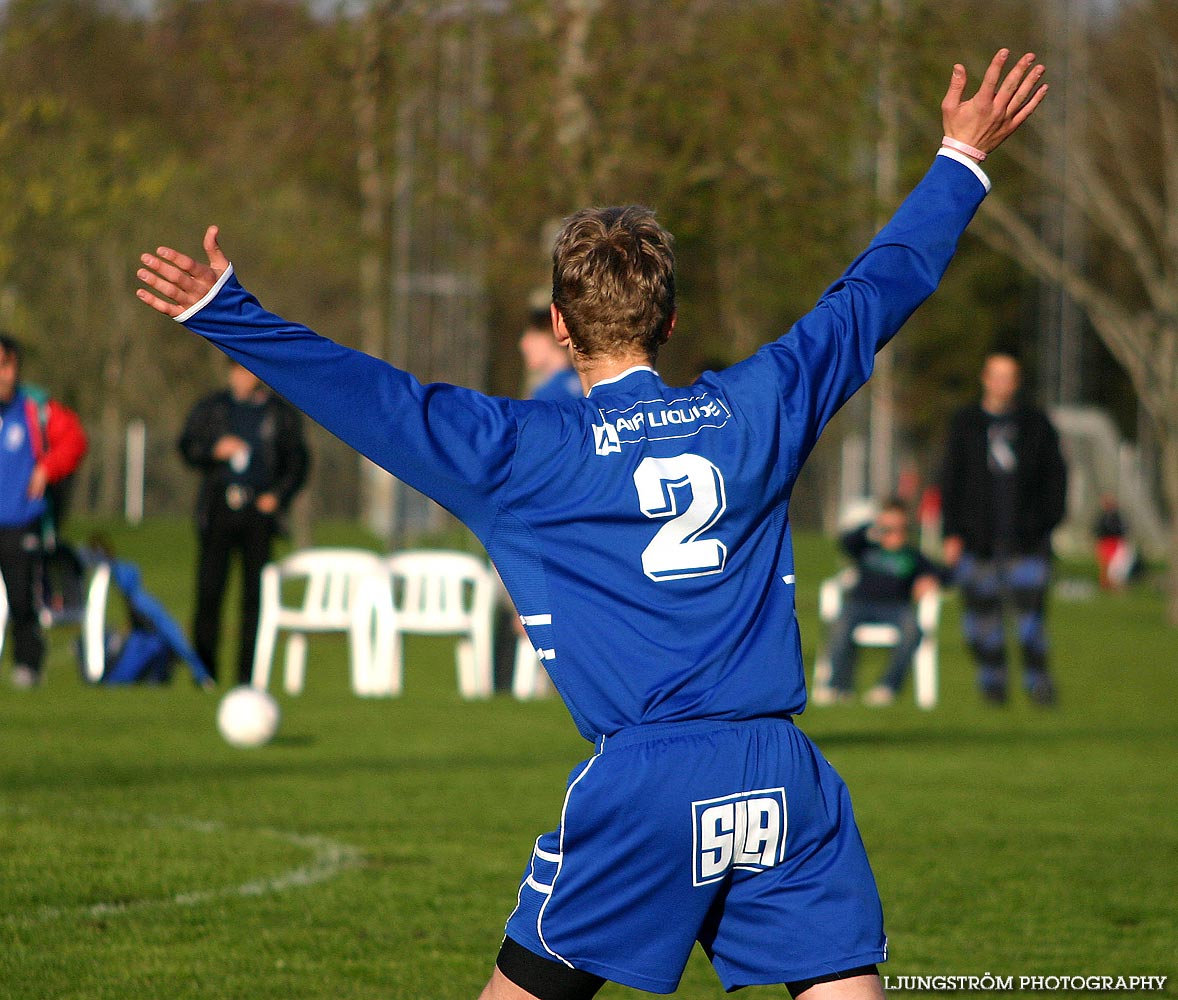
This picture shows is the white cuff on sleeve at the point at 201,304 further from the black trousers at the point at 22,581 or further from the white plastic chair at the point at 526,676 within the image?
the white plastic chair at the point at 526,676

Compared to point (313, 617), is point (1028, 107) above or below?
above

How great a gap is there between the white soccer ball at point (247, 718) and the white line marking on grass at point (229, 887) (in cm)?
210

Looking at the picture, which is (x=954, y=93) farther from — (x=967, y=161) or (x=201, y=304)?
(x=201, y=304)

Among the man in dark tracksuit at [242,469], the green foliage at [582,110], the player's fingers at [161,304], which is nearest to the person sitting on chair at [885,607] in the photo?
the green foliage at [582,110]

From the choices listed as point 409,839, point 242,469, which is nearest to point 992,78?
point 409,839

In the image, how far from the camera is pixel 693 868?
10.1 feet

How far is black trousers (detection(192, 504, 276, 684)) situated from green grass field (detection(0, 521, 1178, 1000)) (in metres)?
0.52

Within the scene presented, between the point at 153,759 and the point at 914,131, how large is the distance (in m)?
15.9

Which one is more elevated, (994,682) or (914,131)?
(914,131)

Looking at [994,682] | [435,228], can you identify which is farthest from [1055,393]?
[994,682]

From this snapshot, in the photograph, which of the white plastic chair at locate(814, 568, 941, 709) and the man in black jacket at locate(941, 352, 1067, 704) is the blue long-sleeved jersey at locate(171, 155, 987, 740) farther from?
the white plastic chair at locate(814, 568, 941, 709)

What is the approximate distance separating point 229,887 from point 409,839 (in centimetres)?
110

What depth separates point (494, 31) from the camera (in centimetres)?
1769

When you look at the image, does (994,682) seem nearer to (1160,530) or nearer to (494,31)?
(494,31)
